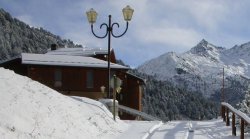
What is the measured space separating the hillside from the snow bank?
147399 millimetres

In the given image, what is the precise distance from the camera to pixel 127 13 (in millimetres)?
20594

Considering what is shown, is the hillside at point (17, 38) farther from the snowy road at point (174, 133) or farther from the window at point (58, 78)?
the snowy road at point (174, 133)

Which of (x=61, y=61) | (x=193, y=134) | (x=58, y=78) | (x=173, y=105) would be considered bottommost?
(x=173, y=105)

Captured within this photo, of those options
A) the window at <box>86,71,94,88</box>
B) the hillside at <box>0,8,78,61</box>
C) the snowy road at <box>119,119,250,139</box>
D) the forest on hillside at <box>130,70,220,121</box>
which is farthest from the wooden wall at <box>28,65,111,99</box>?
the hillside at <box>0,8,78,61</box>

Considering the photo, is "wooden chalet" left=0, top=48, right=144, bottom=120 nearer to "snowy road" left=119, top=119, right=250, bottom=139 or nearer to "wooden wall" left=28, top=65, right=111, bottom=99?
"wooden wall" left=28, top=65, right=111, bottom=99

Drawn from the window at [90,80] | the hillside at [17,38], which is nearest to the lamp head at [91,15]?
the window at [90,80]

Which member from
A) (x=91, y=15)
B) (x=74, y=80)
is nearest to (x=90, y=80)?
(x=74, y=80)

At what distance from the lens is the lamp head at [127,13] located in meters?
20.5

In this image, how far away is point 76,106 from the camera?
14836mm

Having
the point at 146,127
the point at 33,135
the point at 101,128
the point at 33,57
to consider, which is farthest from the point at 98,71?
the point at 33,135

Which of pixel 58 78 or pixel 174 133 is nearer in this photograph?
pixel 174 133

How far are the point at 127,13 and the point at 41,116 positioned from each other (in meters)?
9.85

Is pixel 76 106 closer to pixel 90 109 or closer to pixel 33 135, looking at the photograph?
pixel 90 109

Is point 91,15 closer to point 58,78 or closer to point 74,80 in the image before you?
point 58,78
